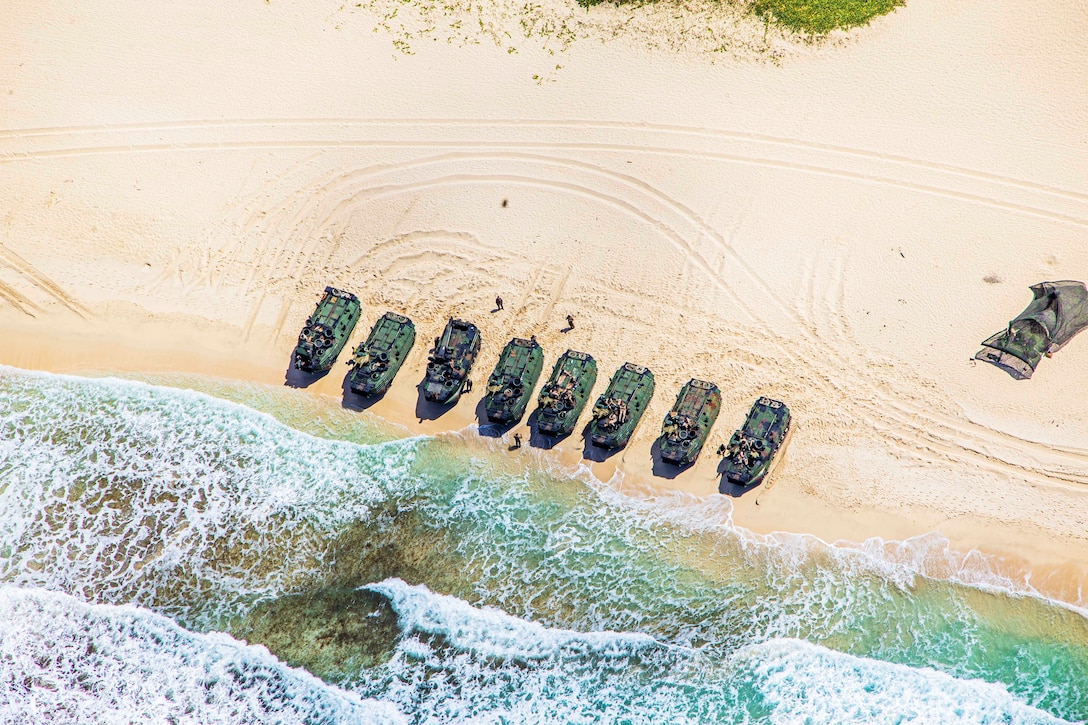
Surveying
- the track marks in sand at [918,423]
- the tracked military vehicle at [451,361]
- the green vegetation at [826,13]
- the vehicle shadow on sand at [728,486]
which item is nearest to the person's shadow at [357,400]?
the tracked military vehicle at [451,361]

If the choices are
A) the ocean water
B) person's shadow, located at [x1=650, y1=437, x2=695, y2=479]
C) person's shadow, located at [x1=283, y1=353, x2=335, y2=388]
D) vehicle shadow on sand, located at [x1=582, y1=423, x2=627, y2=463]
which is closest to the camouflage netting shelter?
the ocean water

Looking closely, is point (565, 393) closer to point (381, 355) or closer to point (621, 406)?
point (621, 406)

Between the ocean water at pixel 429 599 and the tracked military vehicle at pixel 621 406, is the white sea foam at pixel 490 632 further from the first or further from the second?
the tracked military vehicle at pixel 621 406

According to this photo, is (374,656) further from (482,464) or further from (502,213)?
(502,213)

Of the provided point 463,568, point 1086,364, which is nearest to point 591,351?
point 463,568

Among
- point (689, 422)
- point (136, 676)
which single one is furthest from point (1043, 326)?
point (136, 676)

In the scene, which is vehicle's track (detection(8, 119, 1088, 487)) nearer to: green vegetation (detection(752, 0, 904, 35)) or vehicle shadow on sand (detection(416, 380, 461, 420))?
green vegetation (detection(752, 0, 904, 35))
